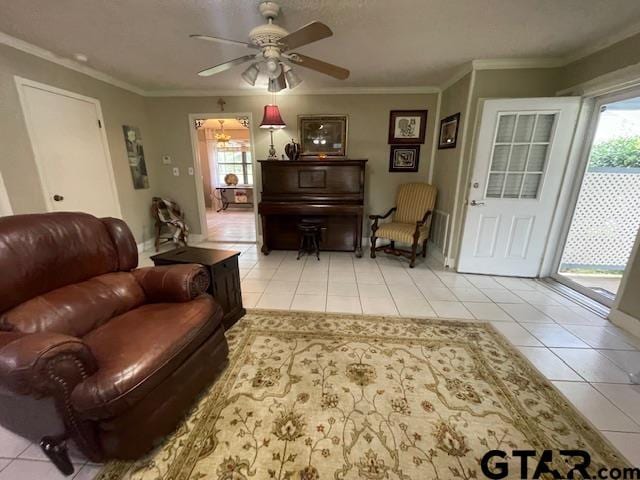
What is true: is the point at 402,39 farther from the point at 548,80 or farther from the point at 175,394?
the point at 175,394

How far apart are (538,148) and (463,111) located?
85 centimetres

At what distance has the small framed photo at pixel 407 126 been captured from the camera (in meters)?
3.75

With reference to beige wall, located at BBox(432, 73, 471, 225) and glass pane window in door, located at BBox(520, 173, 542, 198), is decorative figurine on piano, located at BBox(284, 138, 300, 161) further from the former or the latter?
glass pane window in door, located at BBox(520, 173, 542, 198)

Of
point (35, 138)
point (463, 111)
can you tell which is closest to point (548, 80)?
point (463, 111)

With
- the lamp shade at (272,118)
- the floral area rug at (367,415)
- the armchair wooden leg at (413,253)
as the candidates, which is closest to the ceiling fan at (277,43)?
the lamp shade at (272,118)

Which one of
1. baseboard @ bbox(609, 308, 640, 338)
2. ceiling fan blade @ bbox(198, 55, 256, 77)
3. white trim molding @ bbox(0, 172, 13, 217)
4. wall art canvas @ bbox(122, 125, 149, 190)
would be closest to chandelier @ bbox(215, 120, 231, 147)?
wall art canvas @ bbox(122, 125, 149, 190)

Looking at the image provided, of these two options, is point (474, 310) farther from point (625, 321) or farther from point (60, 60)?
point (60, 60)

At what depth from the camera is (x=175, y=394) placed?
124 centimetres

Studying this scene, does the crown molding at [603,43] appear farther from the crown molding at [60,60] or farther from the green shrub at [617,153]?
the crown molding at [60,60]

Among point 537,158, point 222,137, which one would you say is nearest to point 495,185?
point 537,158

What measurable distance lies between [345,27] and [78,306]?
100 inches

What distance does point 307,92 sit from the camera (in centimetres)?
377

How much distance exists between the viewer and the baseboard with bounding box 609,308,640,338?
1.99 metres

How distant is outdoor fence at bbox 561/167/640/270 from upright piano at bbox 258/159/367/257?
237 centimetres
